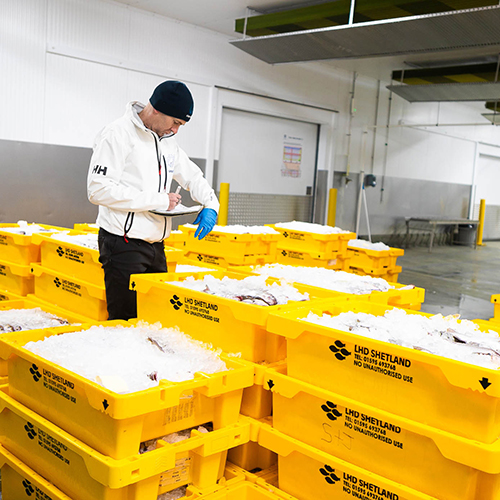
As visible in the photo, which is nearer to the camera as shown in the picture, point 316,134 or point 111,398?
point 111,398

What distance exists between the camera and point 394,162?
11.7 meters

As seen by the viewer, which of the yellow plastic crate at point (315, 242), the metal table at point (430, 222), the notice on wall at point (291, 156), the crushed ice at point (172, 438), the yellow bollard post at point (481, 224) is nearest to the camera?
the crushed ice at point (172, 438)

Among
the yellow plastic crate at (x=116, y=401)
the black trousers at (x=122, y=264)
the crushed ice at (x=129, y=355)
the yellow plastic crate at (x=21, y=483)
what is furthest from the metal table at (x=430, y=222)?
the yellow plastic crate at (x=21, y=483)

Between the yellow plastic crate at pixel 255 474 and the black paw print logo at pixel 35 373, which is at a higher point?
the black paw print logo at pixel 35 373

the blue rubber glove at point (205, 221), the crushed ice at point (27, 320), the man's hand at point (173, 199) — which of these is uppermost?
the man's hand at point (173, 199)

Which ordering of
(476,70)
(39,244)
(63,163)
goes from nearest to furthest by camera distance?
(39,244), (63,163), (476,70)

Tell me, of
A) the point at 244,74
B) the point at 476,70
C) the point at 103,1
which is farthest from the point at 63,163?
the point at 476,70

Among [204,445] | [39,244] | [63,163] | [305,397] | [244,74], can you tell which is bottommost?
[204,445]

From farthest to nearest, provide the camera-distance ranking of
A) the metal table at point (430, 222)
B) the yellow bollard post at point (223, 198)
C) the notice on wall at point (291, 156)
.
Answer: the metal table at point (430, 222) < the notice on wall at point (291, 156) < the yellow bollard post at point (223, 198)

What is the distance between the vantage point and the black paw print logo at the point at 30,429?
181cm

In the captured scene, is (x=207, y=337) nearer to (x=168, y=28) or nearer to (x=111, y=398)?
(x=111, y=398)

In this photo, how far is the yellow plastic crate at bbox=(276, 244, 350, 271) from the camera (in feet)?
18.3

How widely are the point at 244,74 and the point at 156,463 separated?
7.32 metres

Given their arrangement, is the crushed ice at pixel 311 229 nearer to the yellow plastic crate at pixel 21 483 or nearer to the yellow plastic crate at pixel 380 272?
the yellow plastic crate at pixel 380 272
